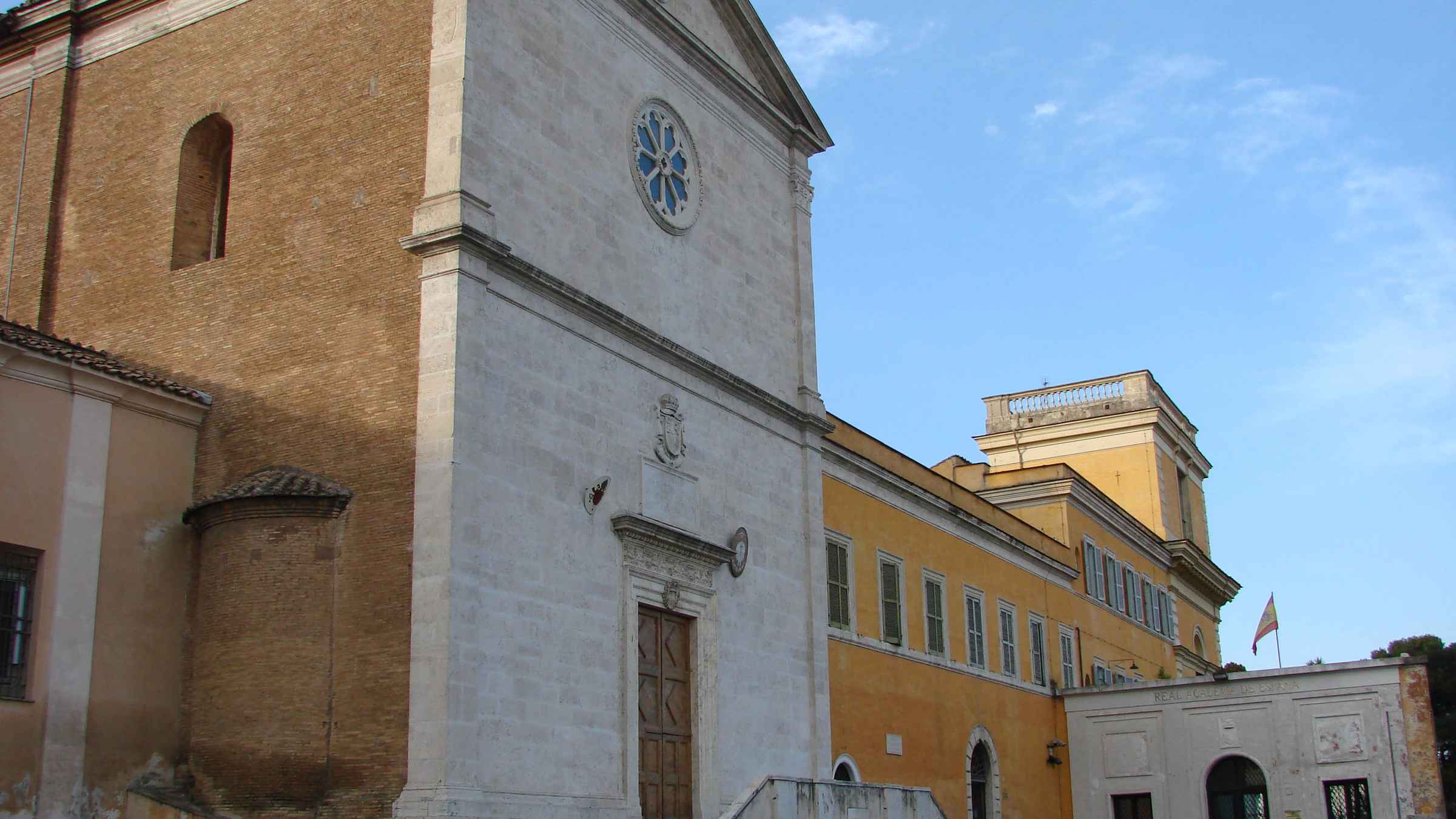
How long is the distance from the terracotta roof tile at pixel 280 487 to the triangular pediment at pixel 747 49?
8993 mm

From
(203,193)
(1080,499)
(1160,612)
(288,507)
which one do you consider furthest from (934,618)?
(1160,612)

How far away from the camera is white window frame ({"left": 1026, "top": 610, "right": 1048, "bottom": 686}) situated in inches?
1364

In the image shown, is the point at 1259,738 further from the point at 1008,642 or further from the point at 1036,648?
the point at 1008,642

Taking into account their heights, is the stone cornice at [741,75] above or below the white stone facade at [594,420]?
above

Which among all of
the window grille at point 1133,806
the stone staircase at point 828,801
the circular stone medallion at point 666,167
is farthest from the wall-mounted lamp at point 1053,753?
the circular stone medallion at point 666,167

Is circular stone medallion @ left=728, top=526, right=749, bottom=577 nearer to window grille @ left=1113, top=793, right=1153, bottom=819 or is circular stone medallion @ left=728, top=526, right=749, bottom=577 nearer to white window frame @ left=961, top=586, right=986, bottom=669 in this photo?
white window frame @ left=961, top=586, right=986, bottom=669

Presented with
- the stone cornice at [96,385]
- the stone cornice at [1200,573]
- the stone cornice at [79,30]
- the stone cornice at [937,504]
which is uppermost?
the stone cornice at [79,30]

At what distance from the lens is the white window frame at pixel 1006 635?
33.3 meters

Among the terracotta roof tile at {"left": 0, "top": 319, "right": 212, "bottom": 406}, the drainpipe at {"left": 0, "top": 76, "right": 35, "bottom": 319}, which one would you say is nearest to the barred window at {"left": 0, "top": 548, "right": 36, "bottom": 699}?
the terracotta roof tile at {"left": 0, "top": 319, "right": 212, "bottom": 406}

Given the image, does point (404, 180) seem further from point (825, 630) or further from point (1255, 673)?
point (1255, 673)

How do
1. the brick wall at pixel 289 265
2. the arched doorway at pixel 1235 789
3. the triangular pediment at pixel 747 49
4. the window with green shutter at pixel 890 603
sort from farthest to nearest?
the arched doorway at pixel 1235 789
the window with green shutter at pixel 890 603
the triangular pediment at pixel 747 49
the brick wall at pixel 289 265

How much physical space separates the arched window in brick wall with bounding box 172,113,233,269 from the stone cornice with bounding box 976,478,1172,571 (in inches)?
814

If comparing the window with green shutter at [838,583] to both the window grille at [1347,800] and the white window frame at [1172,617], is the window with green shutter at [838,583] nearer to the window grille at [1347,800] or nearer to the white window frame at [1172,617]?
the window grille at [1347,800]

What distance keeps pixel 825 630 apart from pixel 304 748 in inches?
381
